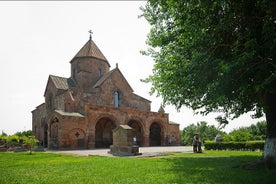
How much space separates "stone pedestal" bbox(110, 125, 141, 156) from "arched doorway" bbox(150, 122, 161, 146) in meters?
19.5

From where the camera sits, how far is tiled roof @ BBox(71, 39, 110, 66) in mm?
41975

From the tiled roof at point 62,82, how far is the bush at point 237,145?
80.1 ft

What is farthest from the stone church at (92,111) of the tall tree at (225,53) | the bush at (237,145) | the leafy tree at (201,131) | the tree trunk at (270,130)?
the tree trunk at (270,130)

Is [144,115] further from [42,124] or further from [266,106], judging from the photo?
[266,106]

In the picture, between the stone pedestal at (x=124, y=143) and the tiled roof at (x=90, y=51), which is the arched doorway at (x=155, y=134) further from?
the stone pedestal at (x=124, y=143)

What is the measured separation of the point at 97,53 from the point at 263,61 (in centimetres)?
3709

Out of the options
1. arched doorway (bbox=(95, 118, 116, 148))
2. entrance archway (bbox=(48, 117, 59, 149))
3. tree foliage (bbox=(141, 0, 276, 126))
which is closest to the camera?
tree foliage (bbox=(141, 0, 276, 126))

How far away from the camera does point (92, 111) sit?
101 feet

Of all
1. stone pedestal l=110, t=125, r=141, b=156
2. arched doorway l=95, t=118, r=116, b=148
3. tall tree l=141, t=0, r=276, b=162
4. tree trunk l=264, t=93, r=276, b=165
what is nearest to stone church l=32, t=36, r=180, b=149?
arched doorway l=95, t=118, r=116, b=148

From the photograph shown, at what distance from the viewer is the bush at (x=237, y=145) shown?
21667 millimetres

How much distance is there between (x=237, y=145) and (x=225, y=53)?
16.0m

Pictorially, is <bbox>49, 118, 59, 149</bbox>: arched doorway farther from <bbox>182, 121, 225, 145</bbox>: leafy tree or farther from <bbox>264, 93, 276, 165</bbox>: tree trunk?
<bbox>182, 121, 225, 145</bbox>: leafy tree

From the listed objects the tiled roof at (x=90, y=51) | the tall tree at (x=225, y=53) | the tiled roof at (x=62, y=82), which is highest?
the tiled roof at (x=90, y=51)

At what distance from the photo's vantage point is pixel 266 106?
10.8 m
